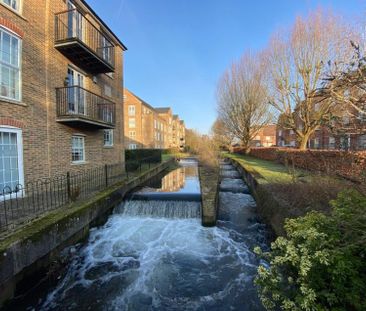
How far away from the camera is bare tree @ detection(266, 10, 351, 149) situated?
1449 cm

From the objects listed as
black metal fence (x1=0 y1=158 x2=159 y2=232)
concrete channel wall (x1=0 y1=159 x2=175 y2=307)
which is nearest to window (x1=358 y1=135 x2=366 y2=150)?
concrete channel wall (x1=0 y1=159 x2=175 y2=307)

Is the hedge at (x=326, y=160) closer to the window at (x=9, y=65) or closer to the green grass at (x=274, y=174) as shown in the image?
the green grass at (x=274, y=174)

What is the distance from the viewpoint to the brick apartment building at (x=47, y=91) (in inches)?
286

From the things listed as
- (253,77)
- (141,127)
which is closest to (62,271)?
(253,77)

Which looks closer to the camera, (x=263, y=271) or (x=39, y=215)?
(x=263, y=271)

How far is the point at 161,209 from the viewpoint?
356 inches

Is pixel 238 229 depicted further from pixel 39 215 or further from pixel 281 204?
pixel 39 215

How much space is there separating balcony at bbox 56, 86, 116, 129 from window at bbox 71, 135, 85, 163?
28.7 inches

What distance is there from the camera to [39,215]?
5.55m

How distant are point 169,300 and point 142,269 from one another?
1.32m

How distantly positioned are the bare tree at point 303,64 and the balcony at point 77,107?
39.8 ft

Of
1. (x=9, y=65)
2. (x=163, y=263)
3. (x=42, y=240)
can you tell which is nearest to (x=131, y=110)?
(x=9, y=65)

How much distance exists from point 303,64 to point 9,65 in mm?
18011

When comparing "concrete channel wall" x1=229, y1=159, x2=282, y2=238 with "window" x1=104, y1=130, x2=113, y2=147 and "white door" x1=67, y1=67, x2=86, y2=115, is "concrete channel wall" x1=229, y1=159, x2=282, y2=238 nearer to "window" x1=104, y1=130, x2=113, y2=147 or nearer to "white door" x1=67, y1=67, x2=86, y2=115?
"white door" x1=67, y1=67, x2=86, y2=115
